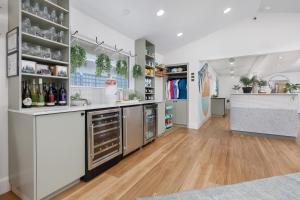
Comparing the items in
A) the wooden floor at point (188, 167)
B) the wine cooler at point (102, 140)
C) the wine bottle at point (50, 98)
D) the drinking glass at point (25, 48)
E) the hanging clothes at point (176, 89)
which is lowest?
the wooden floor at point (188, 167)

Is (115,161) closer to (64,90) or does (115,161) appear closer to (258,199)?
(64,90)

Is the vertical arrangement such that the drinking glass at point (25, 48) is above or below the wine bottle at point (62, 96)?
above

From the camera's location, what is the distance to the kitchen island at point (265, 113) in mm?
3775

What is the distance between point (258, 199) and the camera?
63.2 inches

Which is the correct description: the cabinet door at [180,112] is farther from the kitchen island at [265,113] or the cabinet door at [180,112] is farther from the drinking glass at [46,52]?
the drinking glass at [46,52]

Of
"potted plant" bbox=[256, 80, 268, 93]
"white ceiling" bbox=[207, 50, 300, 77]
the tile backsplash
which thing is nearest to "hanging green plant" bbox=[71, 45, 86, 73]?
the tile backsplash

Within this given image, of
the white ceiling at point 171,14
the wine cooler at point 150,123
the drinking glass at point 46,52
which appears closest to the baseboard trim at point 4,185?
the drinking glass at point 46,52

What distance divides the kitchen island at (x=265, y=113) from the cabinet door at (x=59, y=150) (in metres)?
4.10

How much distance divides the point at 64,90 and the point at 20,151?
885 mm

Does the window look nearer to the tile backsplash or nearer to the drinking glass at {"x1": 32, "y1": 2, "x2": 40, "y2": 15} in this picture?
the tile backsplash

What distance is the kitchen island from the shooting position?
12.4 feet

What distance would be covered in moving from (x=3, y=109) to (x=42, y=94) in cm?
41

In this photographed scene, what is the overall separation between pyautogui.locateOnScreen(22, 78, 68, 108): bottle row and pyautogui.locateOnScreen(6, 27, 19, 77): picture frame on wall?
0.63ft

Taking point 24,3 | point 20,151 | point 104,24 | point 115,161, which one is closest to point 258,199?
point 115,161
